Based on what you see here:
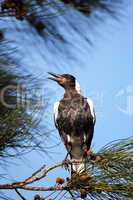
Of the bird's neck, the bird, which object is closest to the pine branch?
the bird

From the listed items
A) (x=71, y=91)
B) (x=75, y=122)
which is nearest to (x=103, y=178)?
(x=75, y=122)

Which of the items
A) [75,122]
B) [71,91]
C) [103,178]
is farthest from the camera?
[71,91]

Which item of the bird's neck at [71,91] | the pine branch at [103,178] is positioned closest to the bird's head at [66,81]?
the bird's neck at [71,91]

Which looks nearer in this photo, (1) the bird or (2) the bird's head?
(1) the bird

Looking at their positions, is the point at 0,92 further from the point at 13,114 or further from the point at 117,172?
the point at 117,172

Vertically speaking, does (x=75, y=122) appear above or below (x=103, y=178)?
below

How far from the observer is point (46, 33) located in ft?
7.77

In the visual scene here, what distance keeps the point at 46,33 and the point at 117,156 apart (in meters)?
1.09

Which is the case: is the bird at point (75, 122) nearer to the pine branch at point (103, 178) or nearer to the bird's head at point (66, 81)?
the bird's head at point (66, 81)

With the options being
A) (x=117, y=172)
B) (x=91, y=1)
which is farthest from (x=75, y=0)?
(x=117, y=172)

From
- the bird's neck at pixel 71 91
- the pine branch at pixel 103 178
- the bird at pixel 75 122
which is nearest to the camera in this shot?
the pine branch at pixel 103 178

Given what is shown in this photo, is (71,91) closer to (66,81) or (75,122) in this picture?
(66,81)

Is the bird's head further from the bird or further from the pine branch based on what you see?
the pine branch

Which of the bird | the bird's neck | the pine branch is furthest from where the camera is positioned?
the bird's neck
